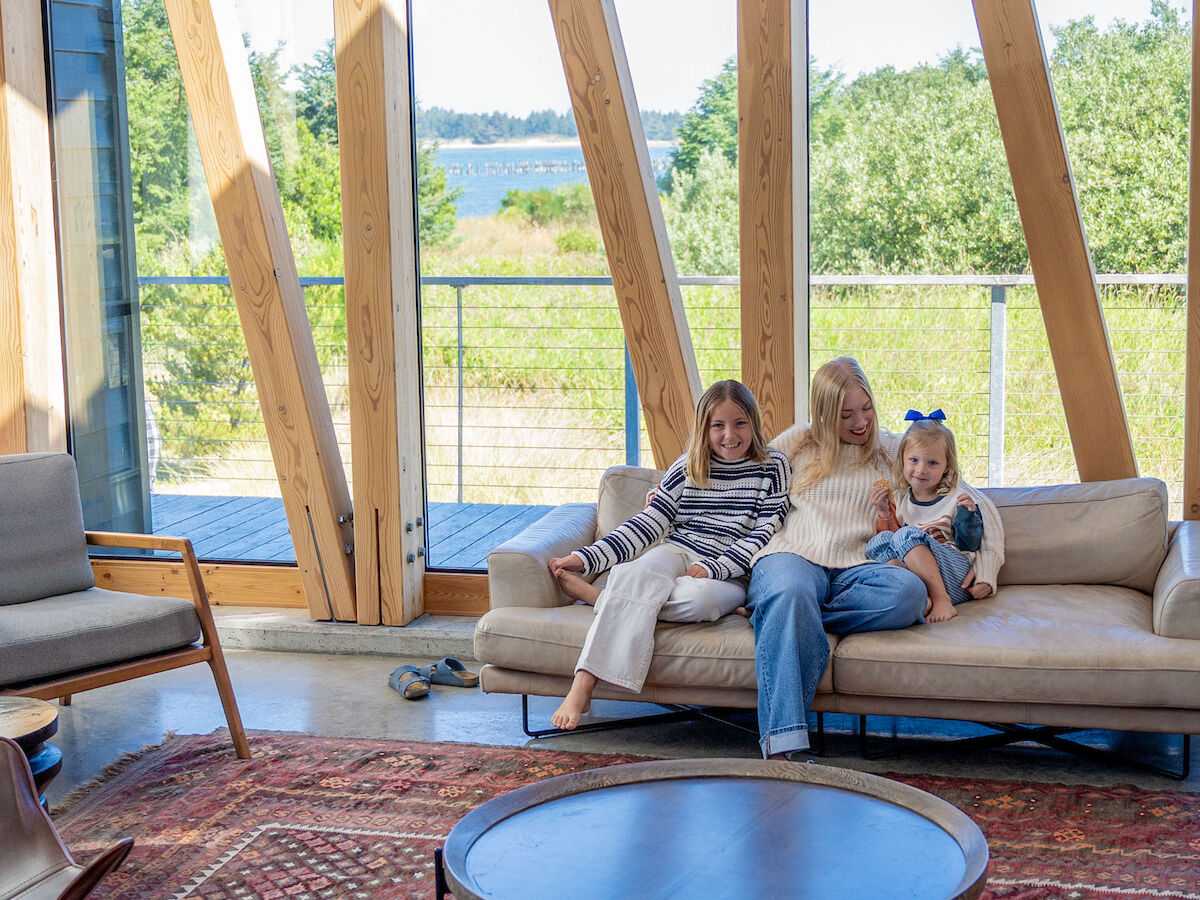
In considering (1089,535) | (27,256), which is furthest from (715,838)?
(27,256)

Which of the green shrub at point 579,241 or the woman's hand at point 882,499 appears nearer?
the woman's hand at point 882,499

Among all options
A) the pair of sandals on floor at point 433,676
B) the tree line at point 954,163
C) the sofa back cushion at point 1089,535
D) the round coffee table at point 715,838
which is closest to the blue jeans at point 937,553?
the sofa back cushion at point 1089,535

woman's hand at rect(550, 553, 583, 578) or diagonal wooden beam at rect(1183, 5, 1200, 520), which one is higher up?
diagonal wooden beam at rect(1183, 5, 1200, 520)

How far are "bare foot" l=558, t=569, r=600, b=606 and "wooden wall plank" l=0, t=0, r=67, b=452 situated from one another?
227 cm

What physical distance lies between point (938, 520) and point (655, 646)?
0.89 meters

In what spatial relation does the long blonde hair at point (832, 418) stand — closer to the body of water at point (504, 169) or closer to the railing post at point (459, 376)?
the body of water at point (504, 169)

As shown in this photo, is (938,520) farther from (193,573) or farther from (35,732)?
(35,732)

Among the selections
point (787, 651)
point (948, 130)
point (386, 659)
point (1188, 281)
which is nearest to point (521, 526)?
point (386, 659)

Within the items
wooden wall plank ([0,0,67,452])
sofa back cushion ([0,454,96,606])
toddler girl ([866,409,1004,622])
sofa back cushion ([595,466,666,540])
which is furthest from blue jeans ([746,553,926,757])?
wooden wall plank ([0,0,67,452])

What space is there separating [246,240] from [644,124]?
140 centimetres

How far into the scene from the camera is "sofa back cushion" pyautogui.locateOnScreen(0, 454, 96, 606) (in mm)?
3428

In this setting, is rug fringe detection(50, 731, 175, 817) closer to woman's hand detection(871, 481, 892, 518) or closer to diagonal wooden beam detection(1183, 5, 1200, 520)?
woman's hand detection(871, 481, 892, 518)

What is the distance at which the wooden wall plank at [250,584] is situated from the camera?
448 centimetres

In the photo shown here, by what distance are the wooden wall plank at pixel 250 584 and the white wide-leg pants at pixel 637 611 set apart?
1.29 meters
